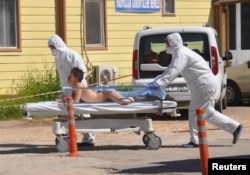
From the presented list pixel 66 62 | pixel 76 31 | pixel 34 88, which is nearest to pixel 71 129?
pixel 66 62

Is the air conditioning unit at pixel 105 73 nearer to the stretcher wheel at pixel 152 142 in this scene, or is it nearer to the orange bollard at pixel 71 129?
the stretcher wheel at pixel 152 142

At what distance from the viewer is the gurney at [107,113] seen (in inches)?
588

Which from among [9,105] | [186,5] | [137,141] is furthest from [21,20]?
[137,141]

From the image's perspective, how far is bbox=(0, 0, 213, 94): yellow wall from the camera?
25125 mm

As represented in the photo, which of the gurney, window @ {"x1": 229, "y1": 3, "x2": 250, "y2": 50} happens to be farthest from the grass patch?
the gurney

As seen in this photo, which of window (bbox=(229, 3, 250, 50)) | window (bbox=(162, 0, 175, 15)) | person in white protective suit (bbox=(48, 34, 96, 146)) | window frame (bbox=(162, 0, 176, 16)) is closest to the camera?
person in white protective suit (bbox=(48, 34, 96, 146))

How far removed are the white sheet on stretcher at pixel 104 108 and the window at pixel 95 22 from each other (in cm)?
1156

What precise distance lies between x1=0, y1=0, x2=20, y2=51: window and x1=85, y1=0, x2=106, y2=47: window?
2311 millimetres

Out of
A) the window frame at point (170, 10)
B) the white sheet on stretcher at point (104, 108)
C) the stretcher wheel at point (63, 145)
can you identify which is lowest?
the stretcher wheel at point (63, 145)

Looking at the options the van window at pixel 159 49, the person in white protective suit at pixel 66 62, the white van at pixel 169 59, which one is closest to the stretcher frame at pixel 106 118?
the person in white protective suit at pixel 66 62

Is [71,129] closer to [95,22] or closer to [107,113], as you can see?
[107,113]

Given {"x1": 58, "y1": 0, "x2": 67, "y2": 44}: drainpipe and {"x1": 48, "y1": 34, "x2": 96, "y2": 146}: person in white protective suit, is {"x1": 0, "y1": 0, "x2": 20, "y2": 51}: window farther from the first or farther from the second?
{"x1": 48, "y1": 34, "x2": 96, "y2": 146}: person in white protective suit

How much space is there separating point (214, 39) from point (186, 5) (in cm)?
842

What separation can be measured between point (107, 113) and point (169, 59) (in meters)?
5.11
